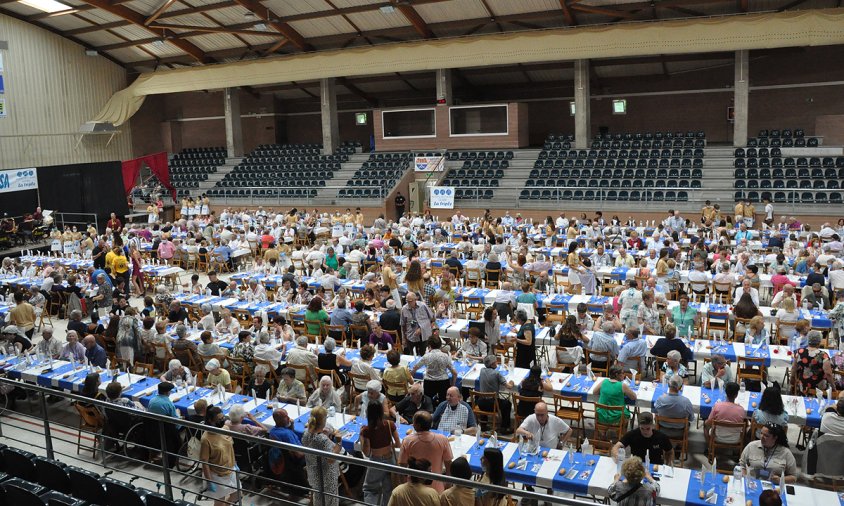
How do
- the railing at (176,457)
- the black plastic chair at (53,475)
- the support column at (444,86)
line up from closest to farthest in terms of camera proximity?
1. the railing at (176,457)
2. the black plastic chair at (53,475)
3. the support column at (444,86)

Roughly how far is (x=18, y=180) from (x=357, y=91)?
17371mm

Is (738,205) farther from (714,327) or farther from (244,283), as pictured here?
(244,283)

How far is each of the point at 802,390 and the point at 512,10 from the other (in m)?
22.3

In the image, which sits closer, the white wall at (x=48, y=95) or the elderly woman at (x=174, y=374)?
the elderly woman at (x=174, y=374)

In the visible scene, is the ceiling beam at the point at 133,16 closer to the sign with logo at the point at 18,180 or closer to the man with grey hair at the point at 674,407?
the sign with logo at the point at 18,180

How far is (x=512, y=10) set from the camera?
92.5 ft

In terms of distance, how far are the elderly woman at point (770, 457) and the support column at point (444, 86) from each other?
27645 mm

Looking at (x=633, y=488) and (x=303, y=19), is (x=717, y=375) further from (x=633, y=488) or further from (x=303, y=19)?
(x=303, y=19)

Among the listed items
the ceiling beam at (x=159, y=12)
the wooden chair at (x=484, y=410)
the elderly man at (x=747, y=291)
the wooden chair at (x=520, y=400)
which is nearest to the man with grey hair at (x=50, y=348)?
the wooden chair at (x=484, y=410)

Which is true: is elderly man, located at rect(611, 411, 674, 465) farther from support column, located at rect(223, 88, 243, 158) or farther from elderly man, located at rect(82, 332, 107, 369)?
support column, located at rect(223, 88, 243, 158)

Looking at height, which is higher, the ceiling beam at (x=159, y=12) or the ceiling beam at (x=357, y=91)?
the ceiling beam at (x=159, y=12)

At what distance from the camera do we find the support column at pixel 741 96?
27.1 meters

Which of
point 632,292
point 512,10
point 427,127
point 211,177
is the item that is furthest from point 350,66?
point 632,292

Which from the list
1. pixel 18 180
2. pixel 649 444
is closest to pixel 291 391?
pixel 649 444
